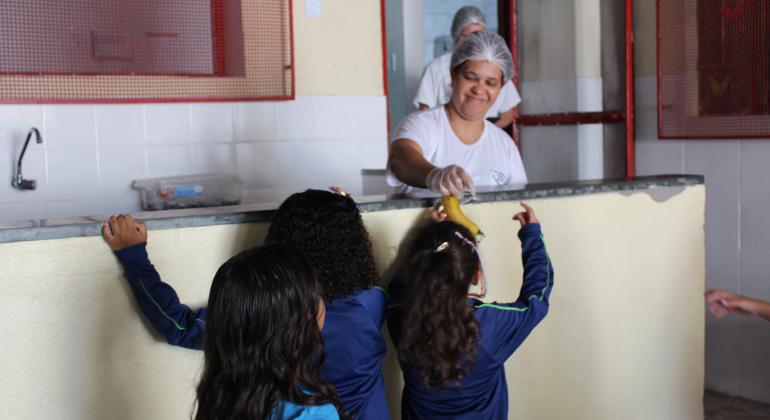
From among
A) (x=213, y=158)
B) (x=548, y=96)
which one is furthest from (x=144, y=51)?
(x=548, y=96)

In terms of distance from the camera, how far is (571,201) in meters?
2.38

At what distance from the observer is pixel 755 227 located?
364cm

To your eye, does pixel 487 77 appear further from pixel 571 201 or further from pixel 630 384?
pixel 630 384

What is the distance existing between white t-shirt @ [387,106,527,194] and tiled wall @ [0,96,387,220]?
4.60 ft

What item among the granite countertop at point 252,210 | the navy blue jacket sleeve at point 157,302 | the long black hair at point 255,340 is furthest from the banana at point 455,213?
the long black hair at point 255,340

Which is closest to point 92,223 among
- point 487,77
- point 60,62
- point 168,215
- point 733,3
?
point 168,215

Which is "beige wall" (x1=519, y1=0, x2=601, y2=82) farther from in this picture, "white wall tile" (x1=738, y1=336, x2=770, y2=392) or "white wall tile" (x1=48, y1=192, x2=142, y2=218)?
"white wall tile" (x1=48, y1=192, x2=142, y2=218)

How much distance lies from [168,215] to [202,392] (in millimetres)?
572

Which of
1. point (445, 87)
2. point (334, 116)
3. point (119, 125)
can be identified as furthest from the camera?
point (445, 87)

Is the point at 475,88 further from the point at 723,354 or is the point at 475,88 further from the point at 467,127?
the point at 723,354

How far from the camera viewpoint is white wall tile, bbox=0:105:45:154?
Answer: 325 cm

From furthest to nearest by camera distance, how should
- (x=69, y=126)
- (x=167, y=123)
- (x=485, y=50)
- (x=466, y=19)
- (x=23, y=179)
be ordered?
(x=466, y=19), (x=167, y=123), (x=69, y=126), (x=23, y=179), (x=485, y=50)

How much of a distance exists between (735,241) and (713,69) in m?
0.72

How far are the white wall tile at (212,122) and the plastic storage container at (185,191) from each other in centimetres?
16
